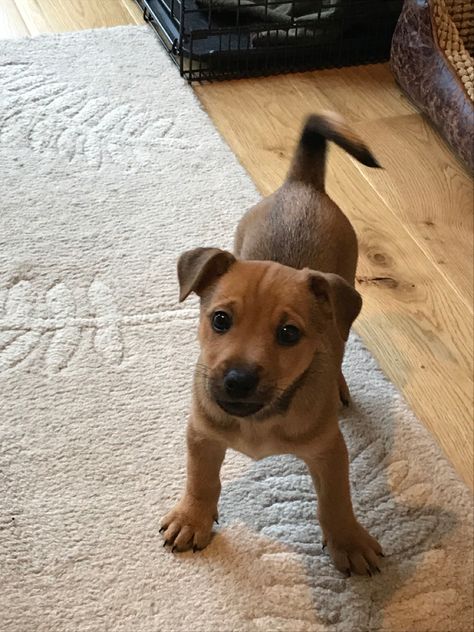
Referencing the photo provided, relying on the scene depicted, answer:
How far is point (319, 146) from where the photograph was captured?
5.98 feet

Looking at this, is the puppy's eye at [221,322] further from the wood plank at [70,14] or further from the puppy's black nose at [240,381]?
the wood plank at [70,14]

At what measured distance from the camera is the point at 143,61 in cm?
296

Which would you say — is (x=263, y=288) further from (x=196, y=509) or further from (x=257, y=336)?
(x=196, y=509)

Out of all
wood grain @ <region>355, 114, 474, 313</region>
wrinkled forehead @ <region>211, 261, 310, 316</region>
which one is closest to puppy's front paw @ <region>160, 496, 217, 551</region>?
wrinkled forehead @ <region>211, 261, 310, 316</region>

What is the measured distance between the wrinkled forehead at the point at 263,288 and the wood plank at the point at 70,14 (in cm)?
202

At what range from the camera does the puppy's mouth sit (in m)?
1.34

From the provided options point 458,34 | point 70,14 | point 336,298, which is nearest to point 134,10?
point 70,14

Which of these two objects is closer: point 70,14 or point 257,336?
point 257,336

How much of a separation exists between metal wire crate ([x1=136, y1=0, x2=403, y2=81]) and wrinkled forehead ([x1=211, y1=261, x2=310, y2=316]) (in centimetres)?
162

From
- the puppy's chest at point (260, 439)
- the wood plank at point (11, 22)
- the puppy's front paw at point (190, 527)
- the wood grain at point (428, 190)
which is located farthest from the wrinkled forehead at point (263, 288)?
the wood plank at point (11, 22)

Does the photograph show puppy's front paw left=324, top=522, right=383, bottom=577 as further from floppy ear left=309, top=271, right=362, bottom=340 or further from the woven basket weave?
the woven basket weave

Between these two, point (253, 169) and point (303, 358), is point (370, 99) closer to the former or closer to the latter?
point (253, 169)

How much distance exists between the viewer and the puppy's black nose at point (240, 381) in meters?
1.31

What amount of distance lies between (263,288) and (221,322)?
84 millimetres
